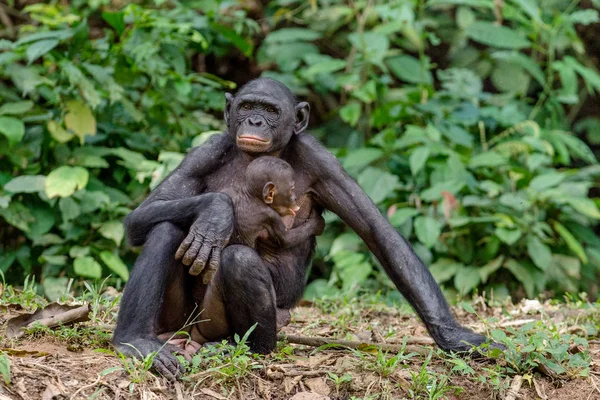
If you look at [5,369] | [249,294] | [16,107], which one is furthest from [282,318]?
[16,107]

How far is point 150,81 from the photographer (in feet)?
33.2

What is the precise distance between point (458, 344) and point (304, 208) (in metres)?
1.48

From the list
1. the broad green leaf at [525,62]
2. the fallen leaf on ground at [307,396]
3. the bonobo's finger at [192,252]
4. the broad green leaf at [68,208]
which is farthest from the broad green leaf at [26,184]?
the broad green leaf at [525,62]

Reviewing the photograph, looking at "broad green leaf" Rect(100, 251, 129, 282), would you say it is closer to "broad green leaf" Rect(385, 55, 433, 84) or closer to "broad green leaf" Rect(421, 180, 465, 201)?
"broad green leaf" Rect(421, 180, 465, 201)

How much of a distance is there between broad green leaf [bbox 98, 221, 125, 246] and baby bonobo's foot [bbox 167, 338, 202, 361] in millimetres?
3271

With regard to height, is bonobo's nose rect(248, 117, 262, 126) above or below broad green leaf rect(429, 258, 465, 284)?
above

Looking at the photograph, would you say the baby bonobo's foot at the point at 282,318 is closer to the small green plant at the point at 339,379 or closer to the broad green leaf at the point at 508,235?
the small green plant at the point at 339,379

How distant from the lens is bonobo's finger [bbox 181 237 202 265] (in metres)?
5.26

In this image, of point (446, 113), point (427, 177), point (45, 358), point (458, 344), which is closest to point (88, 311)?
→ point (45, 358)

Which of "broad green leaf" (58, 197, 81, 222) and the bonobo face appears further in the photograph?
"broad green leaf" (58, 197, 81, 222)

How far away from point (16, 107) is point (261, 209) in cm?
450

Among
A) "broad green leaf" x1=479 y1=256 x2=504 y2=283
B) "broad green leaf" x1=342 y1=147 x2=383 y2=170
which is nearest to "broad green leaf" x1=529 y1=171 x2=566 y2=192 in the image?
"broad green leaf" x1=479 y1=256 x2=504 y2=283

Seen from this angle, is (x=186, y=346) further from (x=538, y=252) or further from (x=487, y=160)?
(x=487, y=160)

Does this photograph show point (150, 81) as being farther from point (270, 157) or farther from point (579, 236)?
point (579, 236)
